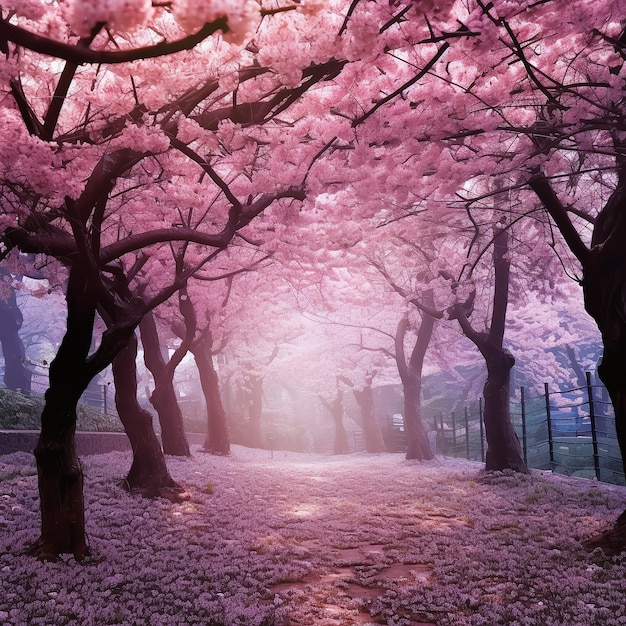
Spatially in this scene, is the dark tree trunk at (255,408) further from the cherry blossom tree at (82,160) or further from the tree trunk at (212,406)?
the cherry blossom tree at (82,160)

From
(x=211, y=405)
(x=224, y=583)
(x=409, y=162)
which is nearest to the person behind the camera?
(x=224, y=583)

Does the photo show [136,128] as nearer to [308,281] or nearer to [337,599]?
[337,599]

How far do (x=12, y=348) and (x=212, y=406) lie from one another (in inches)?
551

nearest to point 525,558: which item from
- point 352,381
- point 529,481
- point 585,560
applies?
point 585,560

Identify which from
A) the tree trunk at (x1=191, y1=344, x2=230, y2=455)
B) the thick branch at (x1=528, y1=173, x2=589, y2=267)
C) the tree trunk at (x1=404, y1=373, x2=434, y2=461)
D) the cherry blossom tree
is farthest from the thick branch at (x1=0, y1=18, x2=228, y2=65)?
the tree trunk at (x1=404, y1=373, x2=434, y2=461)

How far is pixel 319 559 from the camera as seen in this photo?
8422 millimetres

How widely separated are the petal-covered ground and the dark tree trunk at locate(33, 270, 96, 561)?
353mm

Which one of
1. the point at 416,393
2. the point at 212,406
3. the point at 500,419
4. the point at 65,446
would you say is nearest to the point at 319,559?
the point at 65,446

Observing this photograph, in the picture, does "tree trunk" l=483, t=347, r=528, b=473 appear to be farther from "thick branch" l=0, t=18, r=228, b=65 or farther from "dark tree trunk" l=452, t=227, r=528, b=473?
"thick branch" l=0, t=18, r=228, b=65

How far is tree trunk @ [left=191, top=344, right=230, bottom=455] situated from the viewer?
23.3 metres

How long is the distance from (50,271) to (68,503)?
9668 mm

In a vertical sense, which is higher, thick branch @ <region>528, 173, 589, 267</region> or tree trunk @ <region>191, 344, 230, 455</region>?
thick branch @ <region>528, 173, 589, 267</region>

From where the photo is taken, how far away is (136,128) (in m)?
6.70

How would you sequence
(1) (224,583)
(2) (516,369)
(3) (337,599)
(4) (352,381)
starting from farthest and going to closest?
(2) (516,369) < (4) (352,381) < (1) (224,583) < (3) (337,599)
